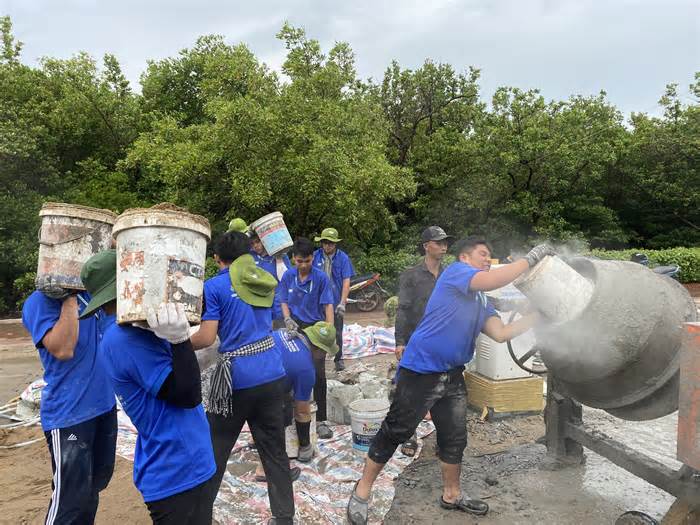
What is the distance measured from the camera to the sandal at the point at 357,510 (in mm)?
3189

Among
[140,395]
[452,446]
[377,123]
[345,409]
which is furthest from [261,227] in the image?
[377,123]

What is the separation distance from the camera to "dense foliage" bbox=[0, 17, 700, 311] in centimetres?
1138

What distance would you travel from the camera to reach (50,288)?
2424 mm

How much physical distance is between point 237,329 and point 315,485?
1.61 metres

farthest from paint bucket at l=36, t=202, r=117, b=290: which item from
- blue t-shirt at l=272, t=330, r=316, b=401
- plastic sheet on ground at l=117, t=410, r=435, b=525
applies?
plastic sheet on ground at l=117, t=410, r=435, b=525

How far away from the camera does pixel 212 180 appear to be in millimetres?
11633

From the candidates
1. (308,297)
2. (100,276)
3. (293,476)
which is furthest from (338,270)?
(100,276)

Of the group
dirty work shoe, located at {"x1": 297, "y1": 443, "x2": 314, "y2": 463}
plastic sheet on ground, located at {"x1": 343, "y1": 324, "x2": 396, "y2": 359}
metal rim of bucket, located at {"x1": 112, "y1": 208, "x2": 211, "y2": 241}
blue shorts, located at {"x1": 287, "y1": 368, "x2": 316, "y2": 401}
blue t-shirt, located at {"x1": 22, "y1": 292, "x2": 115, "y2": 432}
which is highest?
metal rim of bucket, located at {"x1": 112, "y1": 208, "x2": 211, "y2": 241}

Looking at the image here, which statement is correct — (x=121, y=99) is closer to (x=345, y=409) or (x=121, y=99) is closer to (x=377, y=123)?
(x=377, y=123)

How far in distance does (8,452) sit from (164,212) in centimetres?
413

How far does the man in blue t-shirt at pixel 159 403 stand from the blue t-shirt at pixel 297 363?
70.8 inches

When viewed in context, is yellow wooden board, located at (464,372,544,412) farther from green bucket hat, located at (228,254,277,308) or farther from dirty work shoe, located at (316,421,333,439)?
green bucket hat, located at (228,254,277,308)

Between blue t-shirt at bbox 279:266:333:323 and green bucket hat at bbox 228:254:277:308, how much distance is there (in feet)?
6.41

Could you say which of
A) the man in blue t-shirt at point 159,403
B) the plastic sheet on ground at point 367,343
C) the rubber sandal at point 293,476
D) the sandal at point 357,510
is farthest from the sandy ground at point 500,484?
the plastic sheet on ground at point 367,343
